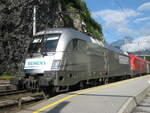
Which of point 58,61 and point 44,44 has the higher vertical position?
point 44,44

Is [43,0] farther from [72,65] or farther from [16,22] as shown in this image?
[72,65]

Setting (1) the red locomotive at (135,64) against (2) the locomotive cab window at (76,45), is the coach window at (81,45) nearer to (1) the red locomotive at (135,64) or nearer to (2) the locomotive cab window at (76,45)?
(2) the locomotive cab window at (76,45)

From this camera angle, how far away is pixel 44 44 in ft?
36.8

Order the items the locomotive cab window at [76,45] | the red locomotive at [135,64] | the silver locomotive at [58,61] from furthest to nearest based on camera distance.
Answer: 1. the red locomotive at [135,64]
2. the locomotive cab window at [76,45]
3. the silver locomotive at [58,61]

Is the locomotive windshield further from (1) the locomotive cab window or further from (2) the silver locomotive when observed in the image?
(1) the locomotive cab window

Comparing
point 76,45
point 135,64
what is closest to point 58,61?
point 76,45

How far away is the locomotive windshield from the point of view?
36.0ft

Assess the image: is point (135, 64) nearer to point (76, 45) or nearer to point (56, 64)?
point (76, 45)

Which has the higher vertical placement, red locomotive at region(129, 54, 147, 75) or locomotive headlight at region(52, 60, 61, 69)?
red locomotive at region(129, 54, 147, 75)

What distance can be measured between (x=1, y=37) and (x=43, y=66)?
41.0 feet

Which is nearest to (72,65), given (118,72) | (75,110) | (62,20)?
(75,110)

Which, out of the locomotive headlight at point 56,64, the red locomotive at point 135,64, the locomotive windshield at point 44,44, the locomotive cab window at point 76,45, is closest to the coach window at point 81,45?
the locomotive cab window at point 76,45

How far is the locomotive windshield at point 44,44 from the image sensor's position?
11.0m

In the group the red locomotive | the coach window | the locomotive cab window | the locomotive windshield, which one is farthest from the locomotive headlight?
the red locomotive
